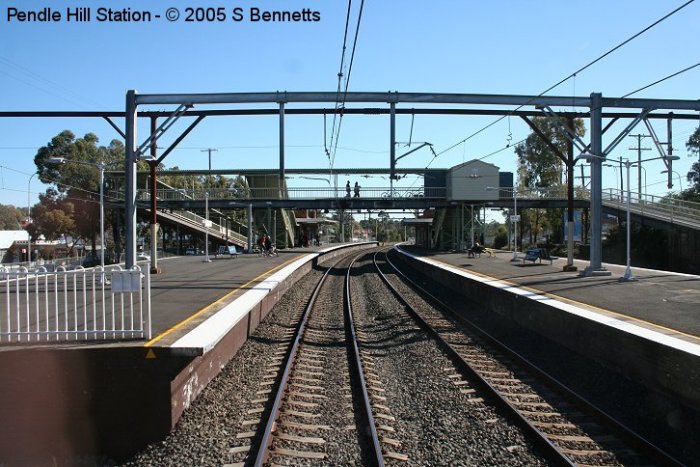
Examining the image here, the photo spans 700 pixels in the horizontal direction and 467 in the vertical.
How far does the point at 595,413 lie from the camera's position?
720 centimetres

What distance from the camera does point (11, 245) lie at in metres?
63.2

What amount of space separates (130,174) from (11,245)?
2154 inches

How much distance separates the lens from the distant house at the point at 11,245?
5740 centimetres

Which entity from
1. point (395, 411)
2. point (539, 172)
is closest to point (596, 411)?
point (395, 411)

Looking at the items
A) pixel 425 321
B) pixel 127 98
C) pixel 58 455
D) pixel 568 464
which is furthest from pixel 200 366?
pixel 127 98

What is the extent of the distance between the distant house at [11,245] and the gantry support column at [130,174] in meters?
44.3

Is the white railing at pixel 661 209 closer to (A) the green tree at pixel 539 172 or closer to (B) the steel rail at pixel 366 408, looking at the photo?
(A) the green tree at pixel 539 172

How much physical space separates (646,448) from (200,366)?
554 centimetres

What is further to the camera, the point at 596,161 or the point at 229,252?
the point at 229,252

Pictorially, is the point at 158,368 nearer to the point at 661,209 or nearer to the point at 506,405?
the point at 506,405

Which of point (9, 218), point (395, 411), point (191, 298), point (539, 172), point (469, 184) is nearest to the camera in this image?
point (395, 411)

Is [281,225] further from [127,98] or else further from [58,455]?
[58,455]

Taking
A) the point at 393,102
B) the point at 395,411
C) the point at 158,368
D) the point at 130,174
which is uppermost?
the point at 393,102

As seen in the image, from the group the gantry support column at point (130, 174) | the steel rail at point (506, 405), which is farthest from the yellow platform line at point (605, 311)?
the gantry support column at point (130, 174)
